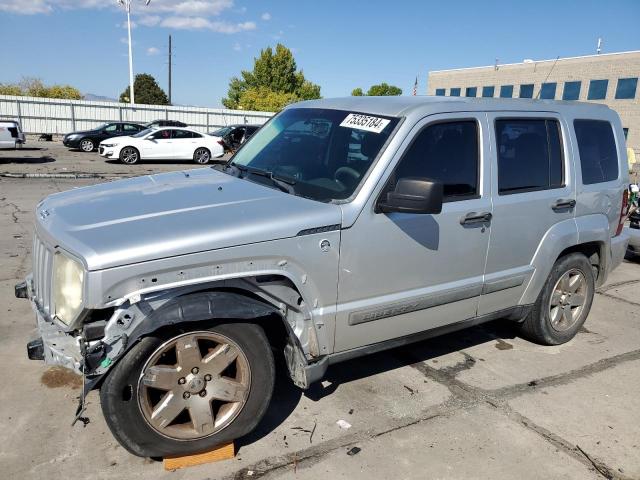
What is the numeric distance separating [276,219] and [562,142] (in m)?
2.67

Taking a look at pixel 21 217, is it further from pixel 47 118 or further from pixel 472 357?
pixel 47 118

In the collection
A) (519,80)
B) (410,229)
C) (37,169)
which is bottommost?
(37,169)

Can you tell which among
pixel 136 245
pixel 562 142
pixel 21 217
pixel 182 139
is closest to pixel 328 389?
pixel 136 245

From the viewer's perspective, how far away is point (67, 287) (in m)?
2.64

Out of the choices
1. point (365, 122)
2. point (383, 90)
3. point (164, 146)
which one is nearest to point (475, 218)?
point (365, 122)

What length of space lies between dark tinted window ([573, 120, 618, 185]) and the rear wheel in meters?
23.3

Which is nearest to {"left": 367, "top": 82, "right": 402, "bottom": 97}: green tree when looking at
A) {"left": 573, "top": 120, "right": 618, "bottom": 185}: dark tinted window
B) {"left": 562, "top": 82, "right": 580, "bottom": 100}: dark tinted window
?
{"left": 562, "top": 82, "right": 580, "bottom": 100}: dark tinted window

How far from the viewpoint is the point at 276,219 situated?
2850mm

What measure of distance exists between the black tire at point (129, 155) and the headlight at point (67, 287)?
58.9 feet

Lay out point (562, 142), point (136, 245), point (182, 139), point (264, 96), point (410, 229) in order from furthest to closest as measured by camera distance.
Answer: point (264, 96) < point (182, 139) < point (562, 142) < point (410, 229) < point (136, 245)

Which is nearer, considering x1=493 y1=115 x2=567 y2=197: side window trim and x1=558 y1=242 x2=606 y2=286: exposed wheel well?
x1=493 y1=115 x2=567 y2=197: side window trim

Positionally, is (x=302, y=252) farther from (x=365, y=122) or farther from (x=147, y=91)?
(x=147, y=91)

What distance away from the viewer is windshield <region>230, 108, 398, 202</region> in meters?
3.27

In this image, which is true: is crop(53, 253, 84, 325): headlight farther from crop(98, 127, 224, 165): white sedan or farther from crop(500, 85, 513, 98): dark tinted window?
crop(500, 85, 513, 98): dark tinted window
